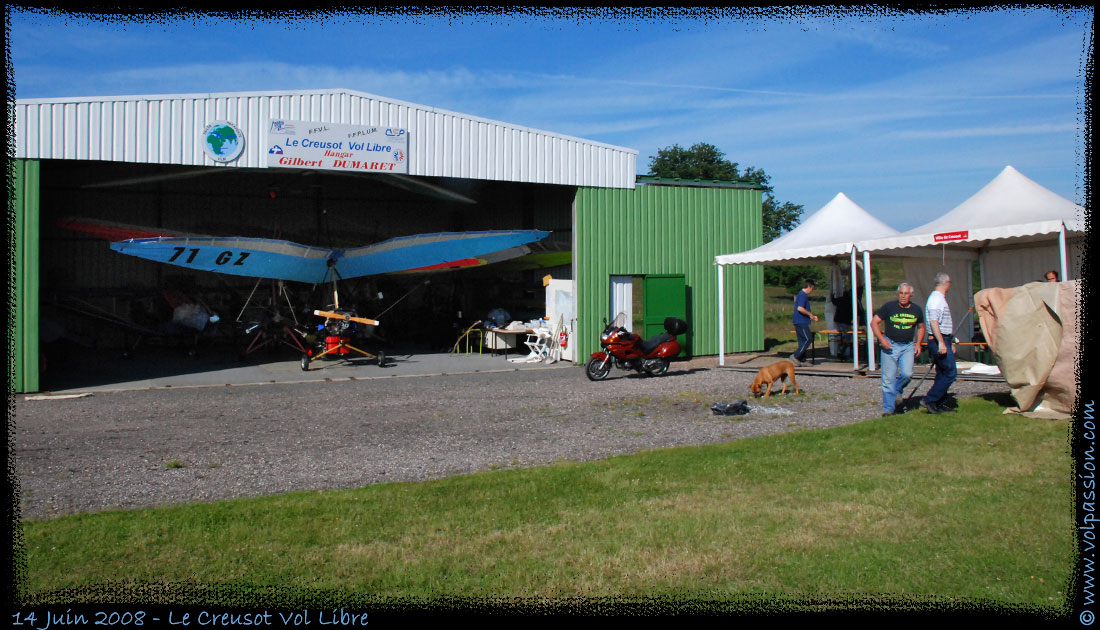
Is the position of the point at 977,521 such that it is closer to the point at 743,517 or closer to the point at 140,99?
the point at 743,517

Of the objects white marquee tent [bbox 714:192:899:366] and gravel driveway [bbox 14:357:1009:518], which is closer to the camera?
gravel driveway [bbox 14:357:1009:518]

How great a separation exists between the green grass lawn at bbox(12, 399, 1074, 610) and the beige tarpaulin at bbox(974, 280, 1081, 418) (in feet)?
5.86

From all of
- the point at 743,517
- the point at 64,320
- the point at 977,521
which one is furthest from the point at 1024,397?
the point at 64,320

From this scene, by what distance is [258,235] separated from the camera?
2372 centimetres

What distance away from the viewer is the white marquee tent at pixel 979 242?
1110 centimetres

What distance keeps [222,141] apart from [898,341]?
37.2ft

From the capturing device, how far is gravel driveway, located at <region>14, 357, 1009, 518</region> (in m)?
6.54

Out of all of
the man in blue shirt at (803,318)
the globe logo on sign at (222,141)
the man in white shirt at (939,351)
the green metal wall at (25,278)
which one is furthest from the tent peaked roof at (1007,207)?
the green metal wall at (25,278)

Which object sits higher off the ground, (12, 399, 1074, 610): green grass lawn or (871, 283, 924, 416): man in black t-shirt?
(871, 283, 924, 416): man in black t-shirt

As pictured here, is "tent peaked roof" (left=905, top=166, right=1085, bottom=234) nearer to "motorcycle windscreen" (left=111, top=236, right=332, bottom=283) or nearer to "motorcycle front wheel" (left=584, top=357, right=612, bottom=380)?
"motorcycle front wheel" (left=584, top=357, right=612, bottom=380)

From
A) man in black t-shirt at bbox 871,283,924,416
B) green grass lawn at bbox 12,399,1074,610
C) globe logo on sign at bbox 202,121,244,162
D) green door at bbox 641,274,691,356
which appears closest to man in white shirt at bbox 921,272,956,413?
man in black t-shirt at bbox 871,283,924,416

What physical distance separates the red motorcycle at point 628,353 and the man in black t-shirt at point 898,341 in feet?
16.5

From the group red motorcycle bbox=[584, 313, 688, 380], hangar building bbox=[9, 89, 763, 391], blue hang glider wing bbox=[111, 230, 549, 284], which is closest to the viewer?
hangar building bbox=[9, 89, 763, 391]

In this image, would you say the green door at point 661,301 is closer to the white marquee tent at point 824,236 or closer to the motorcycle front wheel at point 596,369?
the white marquee tent at point 824,236
